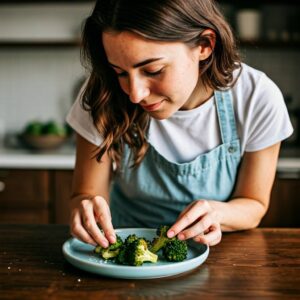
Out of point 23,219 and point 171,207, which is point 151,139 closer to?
point 171,207

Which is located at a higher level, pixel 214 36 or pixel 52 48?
pixel 214 36

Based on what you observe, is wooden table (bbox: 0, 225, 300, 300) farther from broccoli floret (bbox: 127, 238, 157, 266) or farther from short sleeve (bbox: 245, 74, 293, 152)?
short sleeve (bbox: 245, 74, 293, 152)

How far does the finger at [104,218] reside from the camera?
1368mm

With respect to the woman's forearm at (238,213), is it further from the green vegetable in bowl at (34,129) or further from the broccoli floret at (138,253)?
the green vegetable in bowl at (34,129)

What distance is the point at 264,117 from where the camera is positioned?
182 centimetres

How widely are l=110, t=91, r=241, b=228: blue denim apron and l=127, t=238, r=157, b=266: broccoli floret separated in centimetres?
55

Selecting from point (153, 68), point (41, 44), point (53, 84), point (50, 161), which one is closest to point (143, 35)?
point (153, 68)

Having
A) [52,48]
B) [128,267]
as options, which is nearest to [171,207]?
[128,267]

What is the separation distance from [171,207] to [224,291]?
0.71 meters

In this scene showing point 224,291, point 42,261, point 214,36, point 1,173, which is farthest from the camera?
point 1,173

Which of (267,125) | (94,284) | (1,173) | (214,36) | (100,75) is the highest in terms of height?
(214,36)

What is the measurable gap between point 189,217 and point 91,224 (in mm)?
237

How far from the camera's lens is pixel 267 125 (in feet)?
5.92

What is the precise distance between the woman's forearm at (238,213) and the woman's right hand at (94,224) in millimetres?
339
